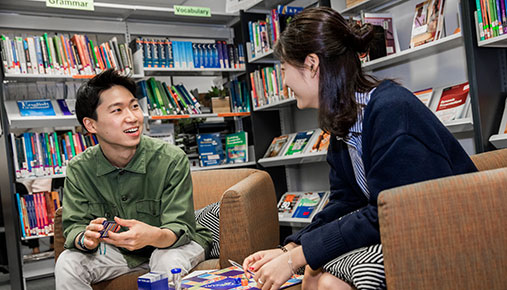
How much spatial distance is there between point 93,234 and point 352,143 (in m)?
0.98

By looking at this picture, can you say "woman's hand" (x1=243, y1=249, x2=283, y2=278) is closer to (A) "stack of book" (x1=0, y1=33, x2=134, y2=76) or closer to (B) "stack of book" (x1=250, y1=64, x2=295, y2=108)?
(B) "stack of book" (x1=250, y1=64, x2=295, y2=108)

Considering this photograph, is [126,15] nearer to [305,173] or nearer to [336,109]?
[305,173]

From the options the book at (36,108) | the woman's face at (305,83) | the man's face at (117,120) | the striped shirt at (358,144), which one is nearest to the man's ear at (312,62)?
the woman's face at (305,83)

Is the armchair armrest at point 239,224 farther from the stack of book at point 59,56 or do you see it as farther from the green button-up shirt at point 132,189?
the stack of book at point 59,56

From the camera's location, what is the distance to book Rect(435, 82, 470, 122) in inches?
101

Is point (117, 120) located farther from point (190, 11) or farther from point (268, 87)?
point (190, 11)

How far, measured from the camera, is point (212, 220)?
229 cm

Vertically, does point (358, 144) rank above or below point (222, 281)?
above

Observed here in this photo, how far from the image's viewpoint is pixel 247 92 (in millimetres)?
4305

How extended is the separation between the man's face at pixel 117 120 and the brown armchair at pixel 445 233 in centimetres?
131

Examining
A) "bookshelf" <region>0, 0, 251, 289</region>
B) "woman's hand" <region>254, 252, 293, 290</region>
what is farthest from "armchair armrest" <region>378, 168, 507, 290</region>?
"bookshelf" <region>0, 0, 251, 289</region>

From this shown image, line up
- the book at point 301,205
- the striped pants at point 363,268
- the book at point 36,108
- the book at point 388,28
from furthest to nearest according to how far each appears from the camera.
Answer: the book at point 36,108 < the book at point 301,205 < the book at point 388,28 < the striped pants at point 363,268

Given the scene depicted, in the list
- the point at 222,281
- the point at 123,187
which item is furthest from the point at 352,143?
the point at 123,187

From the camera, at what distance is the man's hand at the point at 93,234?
164cm
